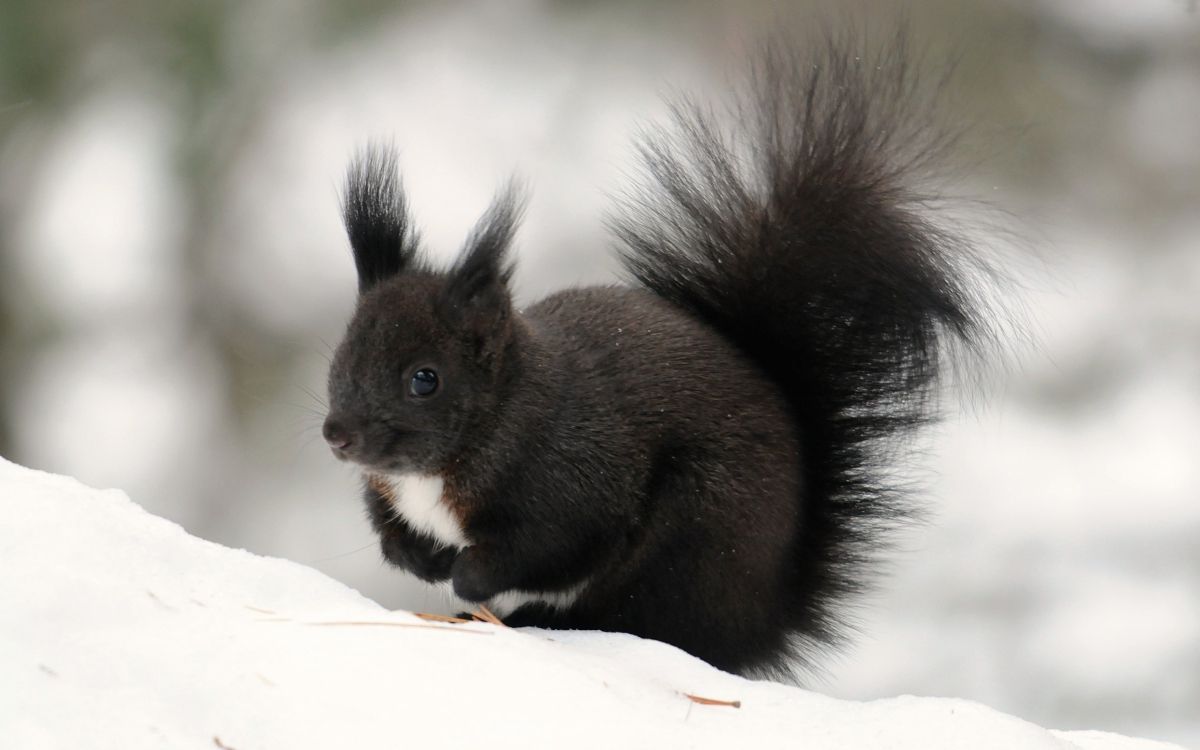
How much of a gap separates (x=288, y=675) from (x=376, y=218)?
33.8 inches

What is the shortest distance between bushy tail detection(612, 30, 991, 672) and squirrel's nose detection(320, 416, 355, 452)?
607 millimetres

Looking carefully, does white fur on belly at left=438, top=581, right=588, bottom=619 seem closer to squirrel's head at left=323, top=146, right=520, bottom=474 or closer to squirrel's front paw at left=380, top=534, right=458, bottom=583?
squirrel's front paw at left=380, top=534, right=458, bottom=583

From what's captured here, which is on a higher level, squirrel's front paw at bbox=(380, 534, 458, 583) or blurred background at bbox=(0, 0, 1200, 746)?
blurred background at bbox=(0, 0, 1200, 746)

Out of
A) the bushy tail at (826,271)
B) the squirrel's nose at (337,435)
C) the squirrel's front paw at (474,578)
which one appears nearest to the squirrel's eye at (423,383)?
the squirrel's nose at (337,435)

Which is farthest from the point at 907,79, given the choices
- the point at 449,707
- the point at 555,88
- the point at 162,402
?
the point at 162,402

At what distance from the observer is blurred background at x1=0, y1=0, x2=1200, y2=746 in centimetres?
373

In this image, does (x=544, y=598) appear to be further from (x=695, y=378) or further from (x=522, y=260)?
(x=522, y=260)

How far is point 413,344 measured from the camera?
1828 mm

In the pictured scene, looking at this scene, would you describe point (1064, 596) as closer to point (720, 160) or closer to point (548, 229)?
point (548, 229)

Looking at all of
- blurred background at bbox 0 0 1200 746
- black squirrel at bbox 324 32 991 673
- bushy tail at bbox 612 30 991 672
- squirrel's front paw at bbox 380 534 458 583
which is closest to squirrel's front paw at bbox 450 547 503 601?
black squirrel at bbox 324 32 991 673

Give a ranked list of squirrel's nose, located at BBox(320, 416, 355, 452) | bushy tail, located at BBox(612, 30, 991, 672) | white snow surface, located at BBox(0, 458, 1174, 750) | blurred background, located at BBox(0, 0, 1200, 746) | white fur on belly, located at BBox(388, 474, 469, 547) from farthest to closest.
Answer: blurred background, located at BBox(0, 0, 1200, 746) → bushy tail, located at BBox(612, 30, 991, 672) → white fur on belly, located at BBox(388, 474, 469, 547) → squirrel's nose, located at BBox(320, 416, 355, 452) → white snow surface, located at BBox(0, 458, 1174, 750)

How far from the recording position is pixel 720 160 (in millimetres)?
2166

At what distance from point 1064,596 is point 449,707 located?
3038 millimetres

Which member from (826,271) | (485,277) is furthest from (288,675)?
(826,271)
